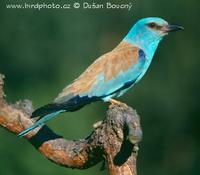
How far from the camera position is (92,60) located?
15.6m

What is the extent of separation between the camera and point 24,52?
53.6 feet

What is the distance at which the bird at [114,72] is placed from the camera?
7488mm

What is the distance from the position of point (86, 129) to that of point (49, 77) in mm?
2151

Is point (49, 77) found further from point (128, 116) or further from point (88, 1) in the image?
point (128, 116)

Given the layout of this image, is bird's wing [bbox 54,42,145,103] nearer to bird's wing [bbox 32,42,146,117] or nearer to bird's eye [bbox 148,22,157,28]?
bird's wing [bbox 32,42,146,117]

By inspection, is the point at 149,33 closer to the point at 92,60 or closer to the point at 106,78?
the point at 106,78

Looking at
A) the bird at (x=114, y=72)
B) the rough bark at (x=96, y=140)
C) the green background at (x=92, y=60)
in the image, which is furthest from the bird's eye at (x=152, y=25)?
the green background at (x=92, y=60)

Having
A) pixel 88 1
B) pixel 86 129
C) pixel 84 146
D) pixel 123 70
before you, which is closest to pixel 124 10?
pixel 88 1

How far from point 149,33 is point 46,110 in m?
1.87

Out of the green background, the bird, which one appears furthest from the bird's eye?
the green background

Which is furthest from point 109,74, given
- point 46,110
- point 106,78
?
point 46,110

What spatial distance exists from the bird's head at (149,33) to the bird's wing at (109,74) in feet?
0.73

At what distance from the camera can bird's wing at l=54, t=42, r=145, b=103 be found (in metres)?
7.69

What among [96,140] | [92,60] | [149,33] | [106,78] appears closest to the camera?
[96,140]
